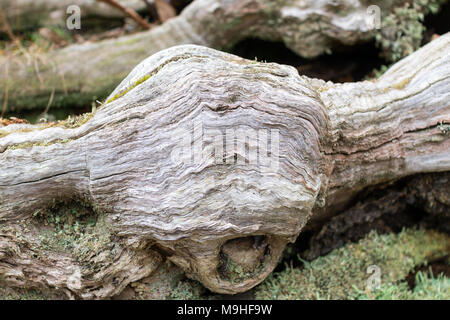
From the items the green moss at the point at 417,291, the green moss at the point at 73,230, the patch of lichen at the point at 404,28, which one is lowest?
the green moss at the point at 417,291

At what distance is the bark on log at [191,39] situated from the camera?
4691 millimetres

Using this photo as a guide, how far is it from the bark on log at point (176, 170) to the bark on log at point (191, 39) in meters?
1.97

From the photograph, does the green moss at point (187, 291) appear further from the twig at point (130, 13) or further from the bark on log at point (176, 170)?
the twig at point (130, 13)

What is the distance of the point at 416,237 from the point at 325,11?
2.79m

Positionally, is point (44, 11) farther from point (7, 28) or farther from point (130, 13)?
point (130, 13)

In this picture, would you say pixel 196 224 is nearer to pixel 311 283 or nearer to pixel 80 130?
pixel 80 130

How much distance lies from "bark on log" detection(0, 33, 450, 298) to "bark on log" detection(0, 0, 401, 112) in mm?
1973

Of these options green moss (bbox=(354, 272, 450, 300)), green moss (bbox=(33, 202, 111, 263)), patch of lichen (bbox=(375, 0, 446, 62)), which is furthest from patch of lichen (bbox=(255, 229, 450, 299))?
patch of lichen (bbox=(375, 0, 446, 62))

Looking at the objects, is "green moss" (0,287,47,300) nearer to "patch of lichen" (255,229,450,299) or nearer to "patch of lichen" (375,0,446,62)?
"patch of lichen" (255,229,450,299)

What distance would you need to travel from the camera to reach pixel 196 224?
2.69 meters

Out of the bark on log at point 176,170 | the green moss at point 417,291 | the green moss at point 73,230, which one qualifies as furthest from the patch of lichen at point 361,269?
the green moss at point 73,230

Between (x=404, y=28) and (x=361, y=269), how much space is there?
119 inches

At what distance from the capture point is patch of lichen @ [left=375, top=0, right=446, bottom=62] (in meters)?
4.75

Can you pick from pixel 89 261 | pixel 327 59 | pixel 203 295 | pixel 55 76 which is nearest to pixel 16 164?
pixel 89 261
